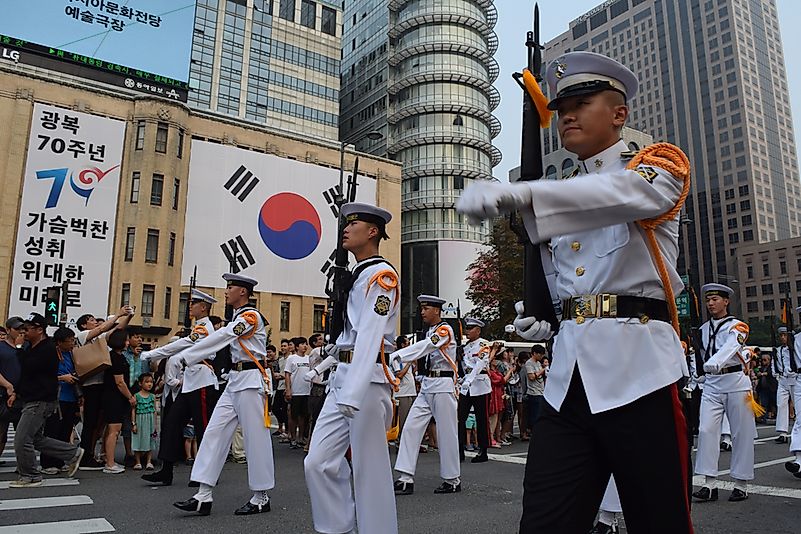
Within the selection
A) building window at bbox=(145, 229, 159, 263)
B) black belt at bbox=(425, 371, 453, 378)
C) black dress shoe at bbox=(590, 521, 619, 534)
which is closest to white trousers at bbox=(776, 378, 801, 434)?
black belt at bbox=(425, 371, 453, 378)

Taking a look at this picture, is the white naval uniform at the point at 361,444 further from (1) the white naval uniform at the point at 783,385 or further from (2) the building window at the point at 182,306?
(2) the building window at the point at 182,306

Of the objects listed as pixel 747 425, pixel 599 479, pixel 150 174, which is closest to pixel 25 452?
pixel 599 479

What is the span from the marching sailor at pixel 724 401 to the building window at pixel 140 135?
35174mm

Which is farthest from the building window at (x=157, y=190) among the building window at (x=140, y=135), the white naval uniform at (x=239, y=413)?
the white naval uniform at (x=239, y=413)

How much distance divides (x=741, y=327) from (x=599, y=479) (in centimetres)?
556

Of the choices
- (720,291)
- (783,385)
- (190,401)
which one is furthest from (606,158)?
(783,385)

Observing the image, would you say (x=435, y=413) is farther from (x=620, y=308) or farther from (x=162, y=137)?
(x=162, y=137)

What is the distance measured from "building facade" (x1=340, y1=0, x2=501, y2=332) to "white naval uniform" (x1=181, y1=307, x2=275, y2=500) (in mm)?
44569

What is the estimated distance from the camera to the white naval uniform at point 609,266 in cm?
217

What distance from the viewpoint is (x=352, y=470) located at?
427 centimetres

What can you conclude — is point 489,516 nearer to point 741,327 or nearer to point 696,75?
point 741,327

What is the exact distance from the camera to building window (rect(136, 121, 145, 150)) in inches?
1445

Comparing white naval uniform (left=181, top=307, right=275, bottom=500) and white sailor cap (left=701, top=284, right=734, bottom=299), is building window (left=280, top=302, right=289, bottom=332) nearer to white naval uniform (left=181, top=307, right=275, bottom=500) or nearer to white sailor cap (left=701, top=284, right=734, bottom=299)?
white naval uniform (left=181, top=307, right=275, bottom=500)

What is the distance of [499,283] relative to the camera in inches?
1451
